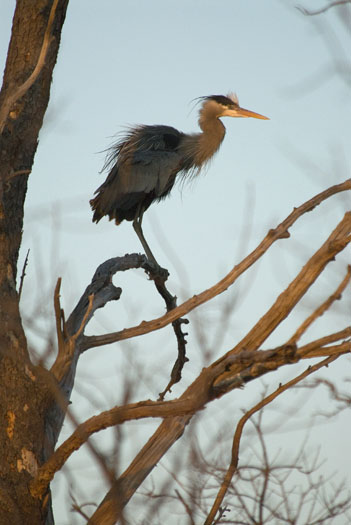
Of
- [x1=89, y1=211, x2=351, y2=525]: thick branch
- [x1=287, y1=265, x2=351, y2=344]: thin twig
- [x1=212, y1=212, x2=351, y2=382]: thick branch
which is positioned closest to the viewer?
[x1=287, y1=265, x2=351, y2=344]: thin twig

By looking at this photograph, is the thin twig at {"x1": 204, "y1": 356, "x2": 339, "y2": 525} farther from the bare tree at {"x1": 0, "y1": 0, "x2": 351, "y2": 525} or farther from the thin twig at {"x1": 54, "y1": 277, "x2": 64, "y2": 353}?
the thin twig at {"x1": 54, "y1": 277, "x2": 64, "y2": 353}

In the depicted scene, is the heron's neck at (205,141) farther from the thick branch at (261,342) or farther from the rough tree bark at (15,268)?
the thick branch at (261,342)

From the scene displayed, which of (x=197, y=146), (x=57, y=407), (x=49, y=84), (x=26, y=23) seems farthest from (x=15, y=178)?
(x=197, y=146)

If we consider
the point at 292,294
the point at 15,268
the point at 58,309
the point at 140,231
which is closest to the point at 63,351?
the point at 58,309

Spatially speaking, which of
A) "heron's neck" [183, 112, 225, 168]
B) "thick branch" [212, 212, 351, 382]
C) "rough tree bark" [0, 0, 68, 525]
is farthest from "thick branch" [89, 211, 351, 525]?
"heron's neck" [183, 112, 225, 168]

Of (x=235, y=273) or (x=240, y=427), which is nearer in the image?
(x=235, y=273)

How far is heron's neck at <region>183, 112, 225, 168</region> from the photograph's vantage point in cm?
830

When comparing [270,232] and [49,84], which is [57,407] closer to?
[270,232]

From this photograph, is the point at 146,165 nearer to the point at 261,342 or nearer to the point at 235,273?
the point at 235,273

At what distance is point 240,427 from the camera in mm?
3635

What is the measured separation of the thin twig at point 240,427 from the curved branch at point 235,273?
0.51 meters

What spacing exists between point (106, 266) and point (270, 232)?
4.84 ft

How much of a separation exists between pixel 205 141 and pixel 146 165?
1.22 m

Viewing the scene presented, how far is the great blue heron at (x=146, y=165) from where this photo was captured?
7316 mm
